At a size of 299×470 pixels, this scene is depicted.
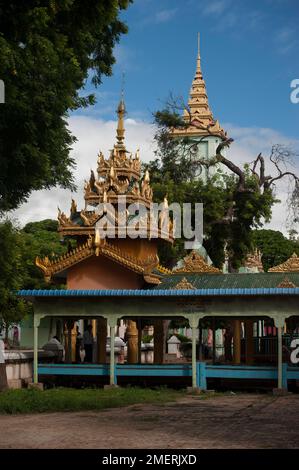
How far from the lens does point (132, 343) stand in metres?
28.3

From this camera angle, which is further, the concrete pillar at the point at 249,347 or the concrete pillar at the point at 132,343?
the concrete pillar at the point at 132,343

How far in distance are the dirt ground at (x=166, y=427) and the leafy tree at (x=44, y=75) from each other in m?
6.22

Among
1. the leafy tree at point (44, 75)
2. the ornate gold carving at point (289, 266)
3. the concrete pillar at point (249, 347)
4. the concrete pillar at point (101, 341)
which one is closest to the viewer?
the leafy tree at point (44, 75)

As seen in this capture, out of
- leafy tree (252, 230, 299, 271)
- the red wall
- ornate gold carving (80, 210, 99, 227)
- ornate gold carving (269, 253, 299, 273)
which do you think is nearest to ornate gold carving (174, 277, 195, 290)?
the red wall

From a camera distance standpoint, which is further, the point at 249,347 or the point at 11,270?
the point at 249,347

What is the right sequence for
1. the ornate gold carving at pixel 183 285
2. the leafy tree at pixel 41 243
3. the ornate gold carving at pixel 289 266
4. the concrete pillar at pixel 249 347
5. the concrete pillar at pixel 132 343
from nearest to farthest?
the ornate gold carving at pixel 183 285 → the ornate gold carving at pixel 289 266 → the concrete pillar at pixel 249 347 → the concrete pillar at pixel 132 343 → the leafy tree at pixel 41 243

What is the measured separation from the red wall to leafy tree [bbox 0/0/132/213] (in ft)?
11.9

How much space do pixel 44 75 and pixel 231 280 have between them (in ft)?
31.0

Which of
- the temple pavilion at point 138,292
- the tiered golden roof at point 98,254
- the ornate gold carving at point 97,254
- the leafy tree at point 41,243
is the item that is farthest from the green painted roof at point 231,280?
the leafy tree at point 41,243

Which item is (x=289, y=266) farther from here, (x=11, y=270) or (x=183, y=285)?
(x=11, y=270)

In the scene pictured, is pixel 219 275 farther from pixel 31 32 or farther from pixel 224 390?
pixel 31 32

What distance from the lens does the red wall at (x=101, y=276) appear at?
2598 centimetres

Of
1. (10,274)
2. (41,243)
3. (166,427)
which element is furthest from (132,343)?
(41,243)

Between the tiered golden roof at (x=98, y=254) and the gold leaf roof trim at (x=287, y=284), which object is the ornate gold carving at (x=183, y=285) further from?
the gold leaf roof trim at (x=287, y=284)
